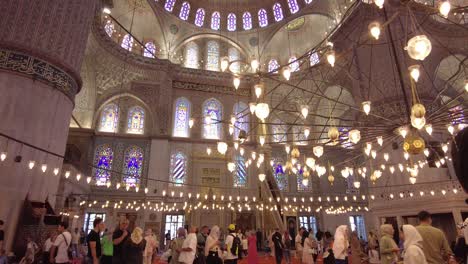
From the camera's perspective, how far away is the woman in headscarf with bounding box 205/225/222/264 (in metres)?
5.47

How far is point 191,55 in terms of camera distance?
69.5 feet

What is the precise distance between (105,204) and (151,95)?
7.18 meters

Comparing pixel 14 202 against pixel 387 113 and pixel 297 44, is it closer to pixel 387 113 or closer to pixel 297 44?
pixel 387 113

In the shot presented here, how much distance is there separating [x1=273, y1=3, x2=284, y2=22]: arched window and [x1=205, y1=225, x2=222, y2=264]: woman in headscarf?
63.0ft

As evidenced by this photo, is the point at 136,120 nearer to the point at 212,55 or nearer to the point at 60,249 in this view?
the point at 212,55

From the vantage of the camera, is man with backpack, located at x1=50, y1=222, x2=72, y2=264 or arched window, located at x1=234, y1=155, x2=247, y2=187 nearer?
man with backpack, located at x1=50, y1=222, x2=72, y2=264

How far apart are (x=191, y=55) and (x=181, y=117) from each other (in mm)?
4828

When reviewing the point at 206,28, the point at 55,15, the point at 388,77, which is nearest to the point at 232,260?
the point at 55,15

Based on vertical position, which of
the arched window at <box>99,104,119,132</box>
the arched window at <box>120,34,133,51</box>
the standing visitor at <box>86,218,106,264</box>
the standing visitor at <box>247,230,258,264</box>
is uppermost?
the arched window at <box>120,34,133,51</box>

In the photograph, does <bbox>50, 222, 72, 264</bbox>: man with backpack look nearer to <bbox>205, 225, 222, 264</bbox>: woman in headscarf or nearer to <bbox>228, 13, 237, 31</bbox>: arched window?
<bbox>205, 225, 222, 264</bbox>: woman in headscarf

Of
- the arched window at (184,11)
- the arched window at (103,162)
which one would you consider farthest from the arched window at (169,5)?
the arched window at (103,162)

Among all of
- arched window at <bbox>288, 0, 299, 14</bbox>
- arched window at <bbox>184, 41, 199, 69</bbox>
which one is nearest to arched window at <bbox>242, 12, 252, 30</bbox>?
arched window at <bbox>288, 0, 299, 14</bbox>

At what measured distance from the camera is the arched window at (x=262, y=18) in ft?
71.2

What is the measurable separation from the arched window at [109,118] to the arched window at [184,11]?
8.00 meters
